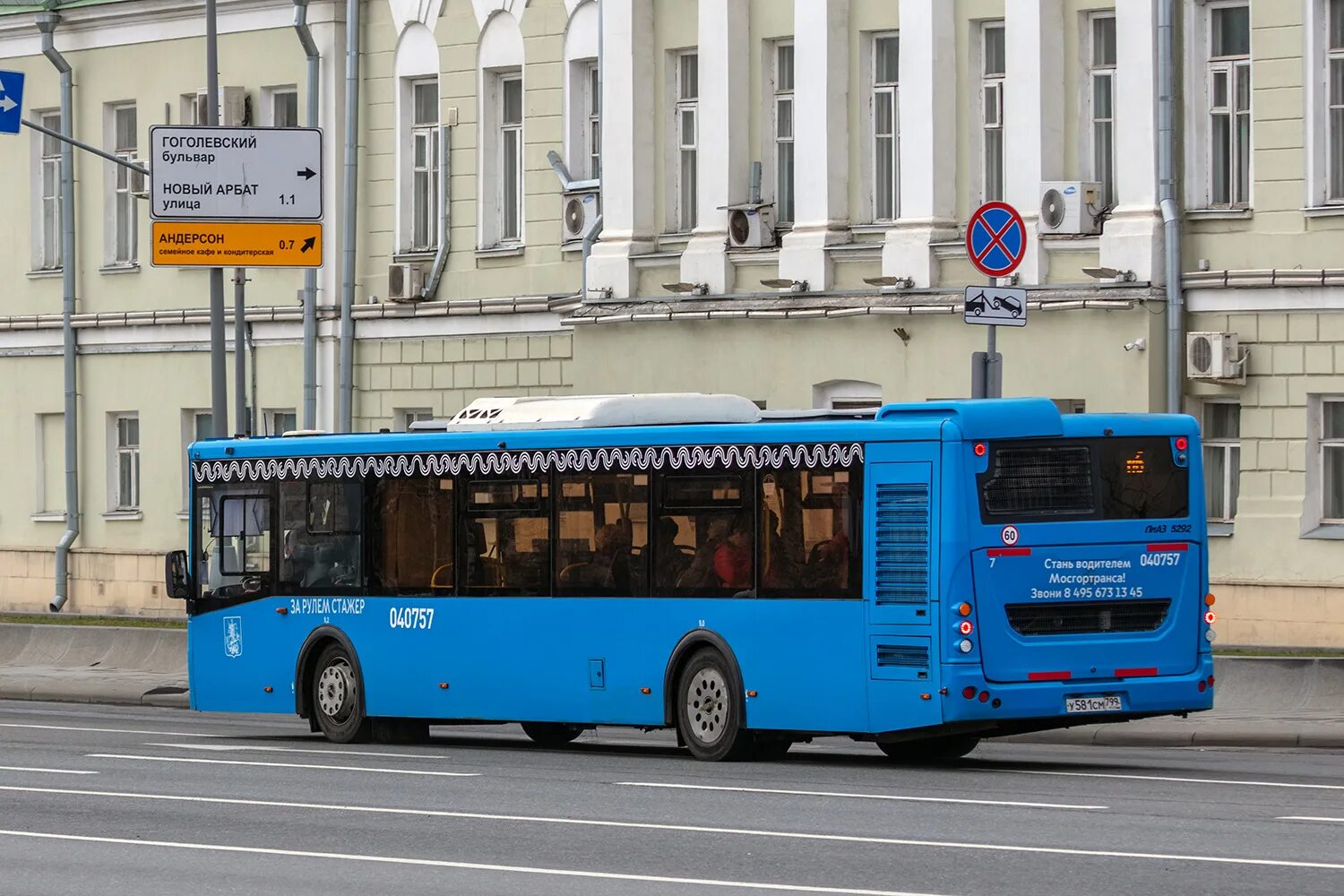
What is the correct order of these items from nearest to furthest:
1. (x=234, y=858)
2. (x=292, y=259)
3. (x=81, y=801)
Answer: (x=234, y=858) → (x=81, y=801) → (x=292, y=259)

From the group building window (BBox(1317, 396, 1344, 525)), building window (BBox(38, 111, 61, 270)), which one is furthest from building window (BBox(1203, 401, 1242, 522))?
building window (BBox(38, 111, 61, 270))

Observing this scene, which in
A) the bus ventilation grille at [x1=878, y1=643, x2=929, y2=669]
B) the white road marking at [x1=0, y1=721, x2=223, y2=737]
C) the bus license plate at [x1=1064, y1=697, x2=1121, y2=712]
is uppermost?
the bus ventilation grille at [x1=878, y1=643, x2=929, y2=669]

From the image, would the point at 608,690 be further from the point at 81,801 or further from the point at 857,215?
the point at 857,215

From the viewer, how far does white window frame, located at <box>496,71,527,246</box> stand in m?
37.6

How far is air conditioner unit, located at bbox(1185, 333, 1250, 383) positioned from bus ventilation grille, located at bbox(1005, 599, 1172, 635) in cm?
1029

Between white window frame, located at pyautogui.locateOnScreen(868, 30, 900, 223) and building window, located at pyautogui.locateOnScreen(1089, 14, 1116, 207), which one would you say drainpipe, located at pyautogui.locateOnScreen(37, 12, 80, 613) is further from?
building window, located at pyautogui.locateOnScreen(1089, 14, 1116, 207)

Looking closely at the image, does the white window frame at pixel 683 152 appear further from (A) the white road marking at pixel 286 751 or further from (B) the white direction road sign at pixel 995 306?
(A) the white road marking at pixel 286 751

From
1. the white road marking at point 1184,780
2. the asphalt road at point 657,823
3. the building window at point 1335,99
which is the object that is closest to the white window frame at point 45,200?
the building window at point 1335,99

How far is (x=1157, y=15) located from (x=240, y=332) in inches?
422

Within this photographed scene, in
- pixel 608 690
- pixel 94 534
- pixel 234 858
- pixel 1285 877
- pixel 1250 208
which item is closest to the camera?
pixel 1285 877

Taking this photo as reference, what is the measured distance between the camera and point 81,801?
17.2 m

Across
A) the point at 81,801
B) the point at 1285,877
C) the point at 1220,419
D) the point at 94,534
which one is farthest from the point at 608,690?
the point at 94,534

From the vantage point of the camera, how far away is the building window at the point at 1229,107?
29500 mm

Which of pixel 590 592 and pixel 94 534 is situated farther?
pixel 94 534
